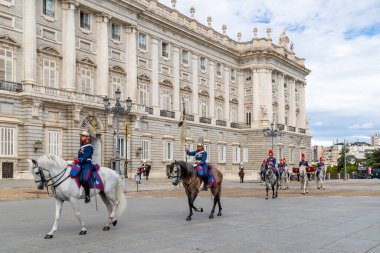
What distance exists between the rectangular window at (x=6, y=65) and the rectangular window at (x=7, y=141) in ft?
12.9

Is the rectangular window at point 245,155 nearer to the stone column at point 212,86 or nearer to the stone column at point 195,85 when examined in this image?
the stone column at point 212,86

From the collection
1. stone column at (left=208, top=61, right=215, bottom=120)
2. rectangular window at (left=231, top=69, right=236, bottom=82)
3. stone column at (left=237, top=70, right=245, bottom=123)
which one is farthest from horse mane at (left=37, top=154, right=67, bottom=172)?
stone column at (left=237, top=70, right=245, bottom=123)

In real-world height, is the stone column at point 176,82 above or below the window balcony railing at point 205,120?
above

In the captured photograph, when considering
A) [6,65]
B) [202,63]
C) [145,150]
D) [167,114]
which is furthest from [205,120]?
[6,65]

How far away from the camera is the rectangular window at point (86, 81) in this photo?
134 feet

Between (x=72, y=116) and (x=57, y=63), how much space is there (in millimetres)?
4750

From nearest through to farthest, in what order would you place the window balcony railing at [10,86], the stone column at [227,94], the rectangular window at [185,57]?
the window balcony railing at [10,86] < the rectangular window at [185,57] < the stone column at [227,94]

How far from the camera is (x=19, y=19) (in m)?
35.3

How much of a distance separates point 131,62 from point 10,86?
14.6 metres

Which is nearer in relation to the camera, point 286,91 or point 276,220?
point 276,220

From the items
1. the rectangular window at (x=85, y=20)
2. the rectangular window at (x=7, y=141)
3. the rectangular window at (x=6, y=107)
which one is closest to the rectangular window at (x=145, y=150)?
the rectangular window at (x=85, y=20)

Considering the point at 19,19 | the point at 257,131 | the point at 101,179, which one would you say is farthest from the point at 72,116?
the point at 257,131

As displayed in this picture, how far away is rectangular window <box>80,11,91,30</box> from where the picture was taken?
41.2m

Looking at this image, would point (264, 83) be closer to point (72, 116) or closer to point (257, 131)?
point (257, 131)
